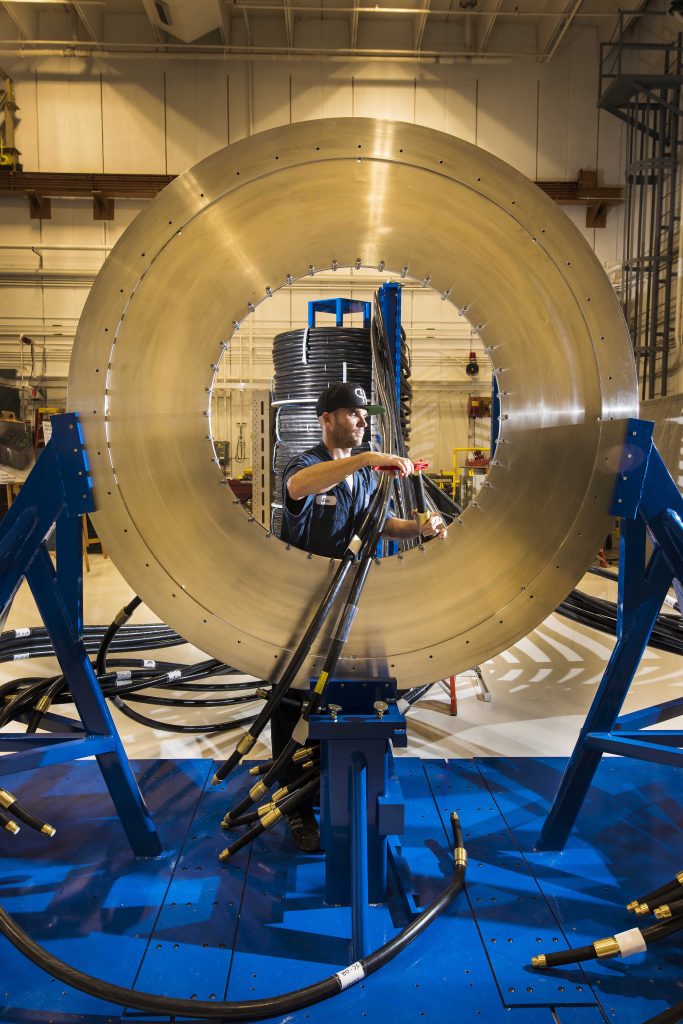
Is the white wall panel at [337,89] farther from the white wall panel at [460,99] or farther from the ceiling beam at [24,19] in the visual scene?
the ceiling beam at [24,19]

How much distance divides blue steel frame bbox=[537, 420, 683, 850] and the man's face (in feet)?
2.70

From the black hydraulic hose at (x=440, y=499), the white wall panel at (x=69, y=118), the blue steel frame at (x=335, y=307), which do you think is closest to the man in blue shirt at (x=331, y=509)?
the black hydraulic hose at (x=440, y=499)

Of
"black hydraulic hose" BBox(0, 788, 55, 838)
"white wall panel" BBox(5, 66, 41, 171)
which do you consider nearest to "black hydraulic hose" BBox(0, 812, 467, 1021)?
"black hydraulic hose" BBox(0, 788, 55, 838)

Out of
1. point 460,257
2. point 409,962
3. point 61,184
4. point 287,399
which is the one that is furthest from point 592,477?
point 61,184

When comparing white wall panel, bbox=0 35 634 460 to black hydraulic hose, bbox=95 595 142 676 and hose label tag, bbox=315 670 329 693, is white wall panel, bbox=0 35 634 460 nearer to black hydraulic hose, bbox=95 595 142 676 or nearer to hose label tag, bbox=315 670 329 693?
black hydraulic hose, bbox=95 595 142 676

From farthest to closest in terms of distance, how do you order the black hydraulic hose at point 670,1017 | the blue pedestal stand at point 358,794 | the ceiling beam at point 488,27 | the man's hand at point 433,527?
1. the ceiling beam at point 488,27
2. the man's hand at point 433,527
3. the blue pedestal stand at point 358,794
4. the black hydraulic hose at point 670,1017

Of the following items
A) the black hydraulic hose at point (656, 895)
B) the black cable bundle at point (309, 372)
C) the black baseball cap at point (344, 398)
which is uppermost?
the black cable bundle at point (309, 372)

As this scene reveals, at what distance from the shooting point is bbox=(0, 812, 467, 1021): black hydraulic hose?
4.05ft

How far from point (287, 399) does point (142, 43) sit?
5.48m

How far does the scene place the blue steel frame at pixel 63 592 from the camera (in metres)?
1.57

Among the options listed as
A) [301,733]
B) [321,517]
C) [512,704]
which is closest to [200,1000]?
[301,733]

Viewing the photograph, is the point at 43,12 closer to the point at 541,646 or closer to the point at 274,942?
the point at 541,646

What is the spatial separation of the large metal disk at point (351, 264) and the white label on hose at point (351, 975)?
0.61 meters

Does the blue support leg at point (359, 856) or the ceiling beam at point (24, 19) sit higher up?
the ceiling beam at point (24, 19)
